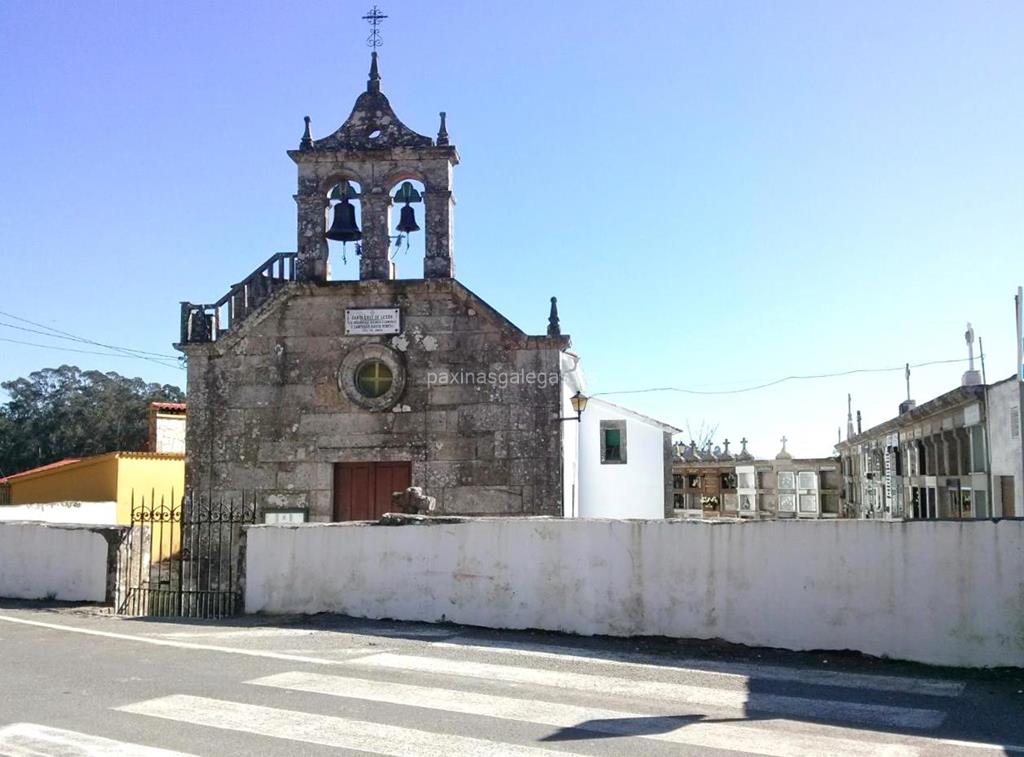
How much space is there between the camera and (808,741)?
19.9ft

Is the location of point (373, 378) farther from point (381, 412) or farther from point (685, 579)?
point (685, 579)

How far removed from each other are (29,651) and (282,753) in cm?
483

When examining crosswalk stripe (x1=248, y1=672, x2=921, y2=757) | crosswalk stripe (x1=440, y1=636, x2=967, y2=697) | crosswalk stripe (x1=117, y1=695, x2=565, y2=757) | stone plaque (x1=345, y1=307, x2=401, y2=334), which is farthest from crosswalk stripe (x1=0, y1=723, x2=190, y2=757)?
stone plaque (x1=345, y1=307, x2=401, y2=334)

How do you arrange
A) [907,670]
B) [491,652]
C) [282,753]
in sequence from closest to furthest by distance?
[282,753], [907,670], [491,652]

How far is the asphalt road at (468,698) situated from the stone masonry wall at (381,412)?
5.63 meters

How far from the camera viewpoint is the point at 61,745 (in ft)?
19.0

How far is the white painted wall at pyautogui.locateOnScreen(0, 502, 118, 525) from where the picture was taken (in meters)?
19.7

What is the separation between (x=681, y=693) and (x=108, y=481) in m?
21.2

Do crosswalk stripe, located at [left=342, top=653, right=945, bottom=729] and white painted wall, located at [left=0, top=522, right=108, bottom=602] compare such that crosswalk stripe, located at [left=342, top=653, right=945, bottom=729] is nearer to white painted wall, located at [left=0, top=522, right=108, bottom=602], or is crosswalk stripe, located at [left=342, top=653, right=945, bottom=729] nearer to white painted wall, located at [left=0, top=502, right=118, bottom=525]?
white painted wall, located at [left=0, top=522, right=108, bottom=602]

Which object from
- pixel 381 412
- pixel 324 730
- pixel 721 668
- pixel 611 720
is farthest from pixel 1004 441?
pixel 324 730

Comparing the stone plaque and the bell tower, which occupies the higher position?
the bell tower

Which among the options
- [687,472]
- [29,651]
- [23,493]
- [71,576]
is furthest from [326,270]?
[687,472]

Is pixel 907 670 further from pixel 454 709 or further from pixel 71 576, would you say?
pixel 71 576

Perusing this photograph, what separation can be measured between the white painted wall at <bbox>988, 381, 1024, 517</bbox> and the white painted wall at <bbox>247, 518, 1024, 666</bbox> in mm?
6489
